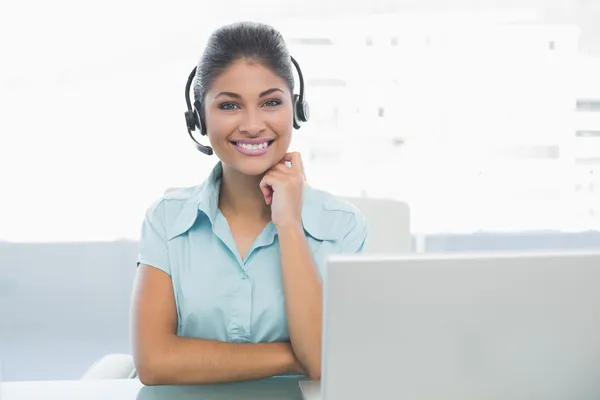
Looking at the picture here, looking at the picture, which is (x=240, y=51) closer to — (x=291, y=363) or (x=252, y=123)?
(x=252, y=123)

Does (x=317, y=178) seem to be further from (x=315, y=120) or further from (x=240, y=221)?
(x=240, y=221)

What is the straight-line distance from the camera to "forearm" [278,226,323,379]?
1232 mm

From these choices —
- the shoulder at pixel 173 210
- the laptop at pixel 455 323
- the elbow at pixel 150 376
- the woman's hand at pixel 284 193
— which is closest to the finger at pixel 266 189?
the woman's hand at pixel 284 193

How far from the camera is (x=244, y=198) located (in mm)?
1492

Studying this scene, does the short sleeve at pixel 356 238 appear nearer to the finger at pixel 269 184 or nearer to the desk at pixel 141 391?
the finger at pixel 269 184

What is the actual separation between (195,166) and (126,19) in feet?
2.42

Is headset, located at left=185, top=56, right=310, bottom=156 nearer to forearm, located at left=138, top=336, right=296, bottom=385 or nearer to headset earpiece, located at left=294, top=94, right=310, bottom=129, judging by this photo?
headset earpiece, located at left=294, top=94, right=310, bottom=129

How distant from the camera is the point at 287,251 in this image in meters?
1.33

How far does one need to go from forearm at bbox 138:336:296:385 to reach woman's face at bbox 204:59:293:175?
380 millimetres

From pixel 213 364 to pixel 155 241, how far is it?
330 millimetres

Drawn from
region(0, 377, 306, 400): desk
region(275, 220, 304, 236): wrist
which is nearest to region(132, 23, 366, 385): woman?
region(275, 220, 304, 236): wrist

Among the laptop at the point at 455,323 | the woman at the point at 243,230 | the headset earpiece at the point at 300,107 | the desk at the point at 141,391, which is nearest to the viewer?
the laptop at the point at 455,323

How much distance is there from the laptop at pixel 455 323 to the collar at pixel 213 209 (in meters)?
0.70

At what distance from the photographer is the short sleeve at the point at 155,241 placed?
1369 millimetres
